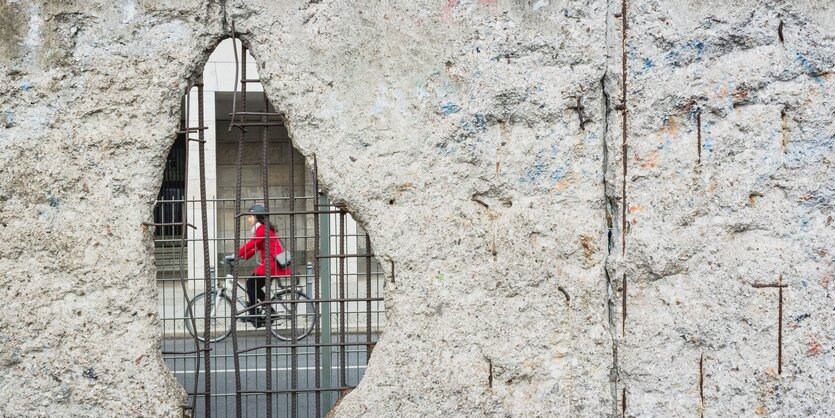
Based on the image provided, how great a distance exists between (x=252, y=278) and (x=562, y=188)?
2728 millimetres

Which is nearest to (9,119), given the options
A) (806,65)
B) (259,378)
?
(806,65)

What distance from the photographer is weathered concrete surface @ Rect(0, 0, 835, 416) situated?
10.0ft

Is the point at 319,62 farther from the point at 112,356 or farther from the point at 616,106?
the point at 112,356

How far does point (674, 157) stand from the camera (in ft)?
10.2

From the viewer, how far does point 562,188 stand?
10.3ft

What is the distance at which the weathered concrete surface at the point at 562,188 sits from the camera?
10.0ft

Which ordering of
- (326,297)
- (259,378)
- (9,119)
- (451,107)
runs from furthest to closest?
(259,378) → (326,297) → (451,107) → (9,119)

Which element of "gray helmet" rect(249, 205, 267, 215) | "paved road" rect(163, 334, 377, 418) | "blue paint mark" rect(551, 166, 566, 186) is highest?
"blue paint mark" rect(551, 166, 566, 186)

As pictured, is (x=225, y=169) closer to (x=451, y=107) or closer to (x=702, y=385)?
(x=451, y=107)

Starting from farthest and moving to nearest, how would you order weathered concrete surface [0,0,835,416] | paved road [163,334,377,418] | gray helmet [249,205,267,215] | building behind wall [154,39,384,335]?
building behind wall [154,39,384,335], paved road [163,334,377,418], gray helmet [249,205,267,215], weathered concrete surface [0,0,835,416]

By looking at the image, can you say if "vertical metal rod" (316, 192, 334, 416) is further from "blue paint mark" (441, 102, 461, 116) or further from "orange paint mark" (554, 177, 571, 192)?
"orange paint mark" (554, 177, 571, 192)

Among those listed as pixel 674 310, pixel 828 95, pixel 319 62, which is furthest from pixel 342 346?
pixel 828 95

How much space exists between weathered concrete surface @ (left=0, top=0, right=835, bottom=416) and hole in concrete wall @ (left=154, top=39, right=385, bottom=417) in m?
0.21

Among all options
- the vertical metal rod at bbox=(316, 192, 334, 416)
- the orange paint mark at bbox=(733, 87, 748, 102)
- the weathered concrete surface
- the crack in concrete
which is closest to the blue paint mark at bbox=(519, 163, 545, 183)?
the weathered concrete surface
